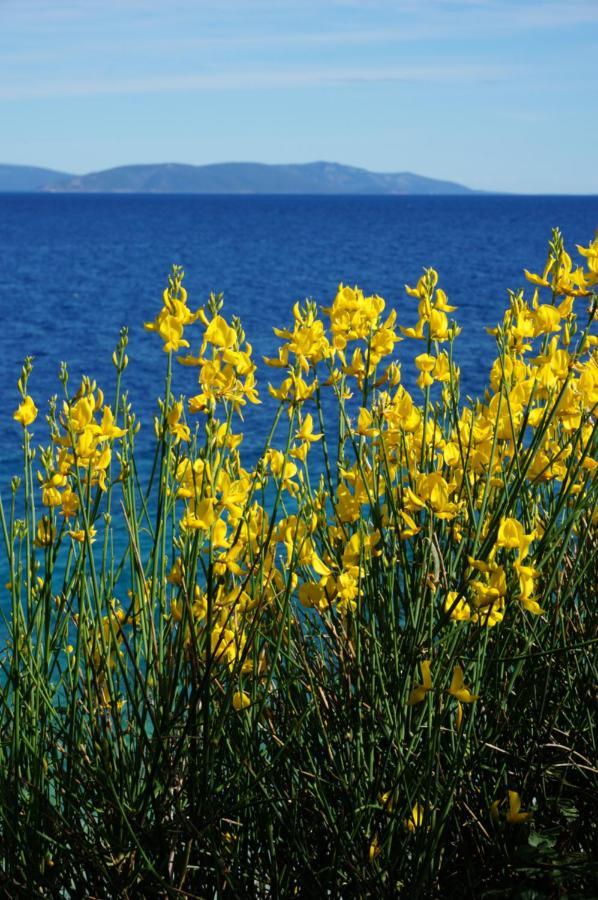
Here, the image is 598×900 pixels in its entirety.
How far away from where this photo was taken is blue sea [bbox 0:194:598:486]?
51.5ft

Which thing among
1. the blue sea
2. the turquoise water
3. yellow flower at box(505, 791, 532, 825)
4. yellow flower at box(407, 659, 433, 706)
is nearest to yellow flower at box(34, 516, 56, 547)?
yellow flower at box(407, 659, 433, 706)

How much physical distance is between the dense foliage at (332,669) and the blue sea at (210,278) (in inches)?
203

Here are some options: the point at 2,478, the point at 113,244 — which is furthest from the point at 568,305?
the point at 113,244

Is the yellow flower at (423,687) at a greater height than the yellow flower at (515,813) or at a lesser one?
greater

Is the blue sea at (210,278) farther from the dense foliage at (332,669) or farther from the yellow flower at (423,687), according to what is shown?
the yellow flower at (423,687)

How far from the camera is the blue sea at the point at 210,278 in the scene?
15.7m

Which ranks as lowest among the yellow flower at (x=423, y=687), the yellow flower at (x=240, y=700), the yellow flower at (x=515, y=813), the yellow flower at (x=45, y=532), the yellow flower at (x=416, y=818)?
the yellow flower at (x=416, y=818)

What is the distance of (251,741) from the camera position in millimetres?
1786

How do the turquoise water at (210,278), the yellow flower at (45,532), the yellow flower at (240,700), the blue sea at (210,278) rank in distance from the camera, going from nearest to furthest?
the yellow flower at (240,700) → the yellow flower at (45,532) → the turquoise water at (210,278) → the blue sea at (210,278)

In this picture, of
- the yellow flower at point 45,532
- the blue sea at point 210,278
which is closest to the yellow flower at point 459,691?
the yellow flower at point 45,532

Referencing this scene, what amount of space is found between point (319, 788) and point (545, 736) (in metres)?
0.49

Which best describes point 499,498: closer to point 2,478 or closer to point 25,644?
point 25,644

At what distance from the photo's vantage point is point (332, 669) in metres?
2.14

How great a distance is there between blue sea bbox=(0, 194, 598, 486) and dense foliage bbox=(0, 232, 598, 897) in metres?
5.15
